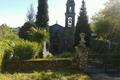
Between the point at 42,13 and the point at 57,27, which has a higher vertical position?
the point at 42,13

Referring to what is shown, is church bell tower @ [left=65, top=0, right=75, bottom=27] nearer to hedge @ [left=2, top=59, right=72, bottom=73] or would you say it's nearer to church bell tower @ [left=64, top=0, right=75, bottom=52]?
church bell tower @ [left=64, top=0, right=75, bottom=52]

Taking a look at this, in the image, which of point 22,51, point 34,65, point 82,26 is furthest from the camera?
point 82,26

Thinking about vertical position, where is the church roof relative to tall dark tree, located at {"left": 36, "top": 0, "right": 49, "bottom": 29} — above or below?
below

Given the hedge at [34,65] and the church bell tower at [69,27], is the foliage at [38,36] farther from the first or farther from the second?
the church bell tower at [69,27]

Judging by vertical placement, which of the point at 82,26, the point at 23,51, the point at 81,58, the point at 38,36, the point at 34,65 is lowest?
the point at 34,65

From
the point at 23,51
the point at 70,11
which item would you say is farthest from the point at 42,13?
the point at 23,51

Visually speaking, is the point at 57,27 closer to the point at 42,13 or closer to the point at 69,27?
the point at 69,27

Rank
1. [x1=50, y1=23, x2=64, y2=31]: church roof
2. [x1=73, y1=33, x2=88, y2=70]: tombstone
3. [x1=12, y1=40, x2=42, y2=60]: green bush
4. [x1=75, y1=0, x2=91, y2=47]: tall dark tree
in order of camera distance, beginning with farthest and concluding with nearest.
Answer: [x1=50, y1=23, x2=64, y2=31]: church roof < [x1=75, y1=0, x2=91, y2=47]: tall dark tree < [x1=12, y1=40, x2=42, y2=60]: green bush < [x1=73, y1=33, x2=88, y2=70]: tombstone

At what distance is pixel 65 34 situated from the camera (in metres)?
62.5

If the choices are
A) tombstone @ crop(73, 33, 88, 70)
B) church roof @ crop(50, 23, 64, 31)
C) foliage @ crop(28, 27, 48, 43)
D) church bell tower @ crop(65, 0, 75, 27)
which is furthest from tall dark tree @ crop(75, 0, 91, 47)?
tombstone @ crop(73, 33, 88, 70)

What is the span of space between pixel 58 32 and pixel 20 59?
4115 centimetres

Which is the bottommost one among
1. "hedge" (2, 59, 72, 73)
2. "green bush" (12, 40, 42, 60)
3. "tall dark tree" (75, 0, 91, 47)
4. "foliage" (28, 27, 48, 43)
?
"hedge" (2, 59, 72, 73)

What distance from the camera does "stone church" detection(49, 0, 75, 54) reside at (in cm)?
5875

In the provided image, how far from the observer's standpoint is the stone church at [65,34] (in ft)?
193
